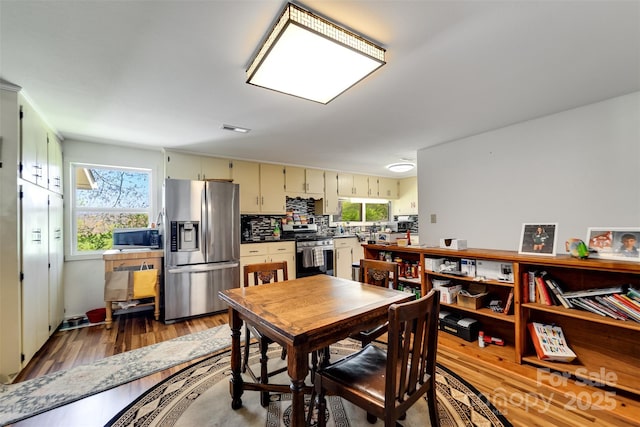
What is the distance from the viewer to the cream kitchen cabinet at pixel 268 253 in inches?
163

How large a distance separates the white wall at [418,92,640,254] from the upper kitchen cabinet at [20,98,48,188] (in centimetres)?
424

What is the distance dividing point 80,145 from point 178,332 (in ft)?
8.86

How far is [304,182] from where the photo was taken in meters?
5.09

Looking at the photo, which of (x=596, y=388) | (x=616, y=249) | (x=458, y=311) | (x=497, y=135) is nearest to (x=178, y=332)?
(x=458, y=311)

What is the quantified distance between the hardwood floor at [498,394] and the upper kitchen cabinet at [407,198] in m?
3.95

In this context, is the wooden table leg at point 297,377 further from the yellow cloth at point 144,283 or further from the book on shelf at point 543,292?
the yellow cloth at point 144,283

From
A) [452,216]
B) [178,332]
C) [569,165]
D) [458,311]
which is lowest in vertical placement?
[178,332]

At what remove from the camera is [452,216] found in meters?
3.53

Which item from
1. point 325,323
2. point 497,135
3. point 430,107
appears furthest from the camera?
point 497,135

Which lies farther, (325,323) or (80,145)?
(80,145)

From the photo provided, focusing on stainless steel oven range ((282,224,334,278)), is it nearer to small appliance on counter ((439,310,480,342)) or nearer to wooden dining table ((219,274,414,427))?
small appliance on counter ((439,310,480,342))

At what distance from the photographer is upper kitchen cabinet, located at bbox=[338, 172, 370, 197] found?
5613 millimetres

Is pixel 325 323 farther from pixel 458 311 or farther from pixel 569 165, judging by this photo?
pixel 569 165

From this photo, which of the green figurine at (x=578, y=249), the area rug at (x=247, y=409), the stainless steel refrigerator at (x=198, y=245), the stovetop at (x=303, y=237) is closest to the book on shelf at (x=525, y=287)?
the green figurine at (x=578, y=249)
